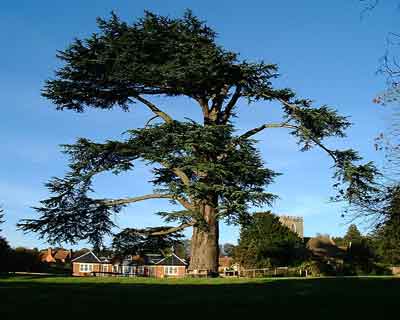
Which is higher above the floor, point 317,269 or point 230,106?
point 230,106

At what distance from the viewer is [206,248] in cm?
2059

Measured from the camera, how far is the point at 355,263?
142 ft

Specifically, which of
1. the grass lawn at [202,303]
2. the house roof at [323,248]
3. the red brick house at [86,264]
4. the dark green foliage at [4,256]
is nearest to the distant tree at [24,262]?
the dark green foliage at [4,256]

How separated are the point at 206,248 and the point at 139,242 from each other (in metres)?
2.81

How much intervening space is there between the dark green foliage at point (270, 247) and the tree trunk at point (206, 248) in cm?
2098

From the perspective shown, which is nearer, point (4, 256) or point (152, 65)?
point (152, 65)

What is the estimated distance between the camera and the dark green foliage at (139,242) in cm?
2119

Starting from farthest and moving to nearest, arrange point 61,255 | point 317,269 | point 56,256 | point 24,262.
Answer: point 61,255 < point 56,256 < point 24,262 < point 317,269

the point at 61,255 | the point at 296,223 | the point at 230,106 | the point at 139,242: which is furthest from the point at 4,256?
the point at 61,255

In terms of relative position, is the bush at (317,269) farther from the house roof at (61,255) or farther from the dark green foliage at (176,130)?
the house roof at (61,255)

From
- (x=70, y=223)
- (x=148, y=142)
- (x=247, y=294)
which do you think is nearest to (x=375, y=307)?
(x=247, y=294)

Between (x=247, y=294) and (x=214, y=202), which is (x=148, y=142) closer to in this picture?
(x=214, y=202)

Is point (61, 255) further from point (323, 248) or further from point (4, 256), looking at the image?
point (4, 256)

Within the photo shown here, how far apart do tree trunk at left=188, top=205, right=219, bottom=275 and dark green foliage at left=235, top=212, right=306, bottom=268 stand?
2098cm
